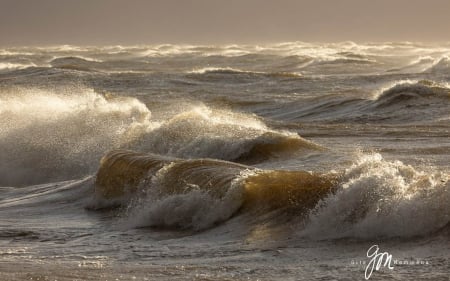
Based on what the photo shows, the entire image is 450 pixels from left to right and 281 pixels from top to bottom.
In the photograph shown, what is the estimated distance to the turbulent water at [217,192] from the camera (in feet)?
23.9

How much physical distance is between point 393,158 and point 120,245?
18.4ft

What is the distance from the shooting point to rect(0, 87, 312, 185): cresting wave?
1395 centimetres

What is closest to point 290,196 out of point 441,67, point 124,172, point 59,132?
point 124,172

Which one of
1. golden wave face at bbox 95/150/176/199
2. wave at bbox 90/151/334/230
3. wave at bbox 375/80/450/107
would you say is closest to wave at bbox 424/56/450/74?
wave at bbox 375/80/450/107

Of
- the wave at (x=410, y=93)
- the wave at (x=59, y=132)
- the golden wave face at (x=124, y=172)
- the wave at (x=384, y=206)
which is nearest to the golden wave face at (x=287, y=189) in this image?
the wave at (x=384, y=206)

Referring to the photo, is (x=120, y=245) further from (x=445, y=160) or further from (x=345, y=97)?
(x=345, y=97)

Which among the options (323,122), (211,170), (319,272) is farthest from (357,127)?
(319,272)

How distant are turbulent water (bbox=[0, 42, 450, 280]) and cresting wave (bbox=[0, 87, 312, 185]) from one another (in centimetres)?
3

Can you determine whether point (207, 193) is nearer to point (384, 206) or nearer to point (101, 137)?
point (384, 206)

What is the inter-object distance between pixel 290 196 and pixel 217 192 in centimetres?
72

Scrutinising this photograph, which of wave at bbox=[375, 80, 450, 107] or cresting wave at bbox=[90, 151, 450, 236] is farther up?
cresting wave at bbox=[90, 151, 450, 236]
